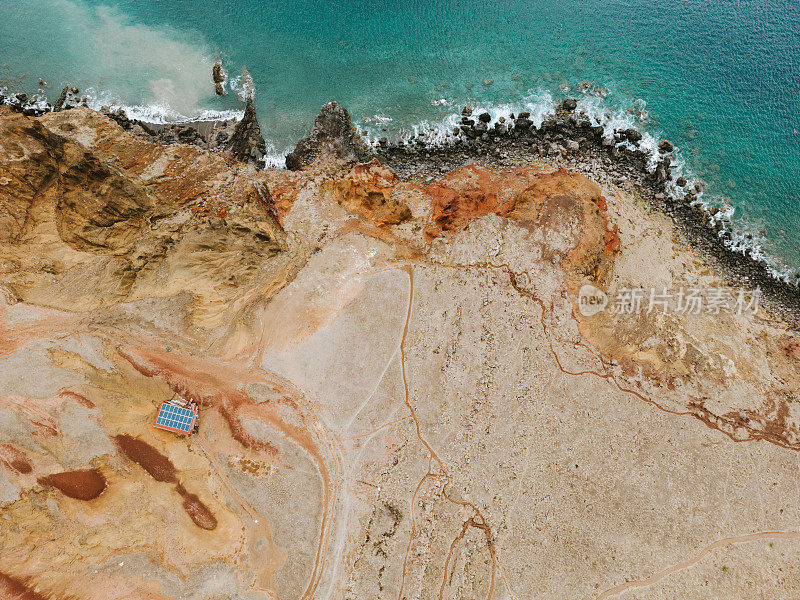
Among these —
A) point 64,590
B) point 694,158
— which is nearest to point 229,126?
point 64,590

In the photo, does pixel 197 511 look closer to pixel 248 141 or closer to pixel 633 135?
pixel 248 141

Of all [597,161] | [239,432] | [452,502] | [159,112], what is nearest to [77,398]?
[239,432]

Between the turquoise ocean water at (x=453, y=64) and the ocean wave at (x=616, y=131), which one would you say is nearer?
the ocean wave at (x=616, y=131)

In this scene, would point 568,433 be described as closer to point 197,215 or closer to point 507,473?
point 507,473

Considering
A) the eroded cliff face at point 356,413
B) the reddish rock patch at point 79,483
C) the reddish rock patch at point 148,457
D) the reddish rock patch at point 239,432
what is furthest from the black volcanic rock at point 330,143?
the reddish rock patch at point 79,483

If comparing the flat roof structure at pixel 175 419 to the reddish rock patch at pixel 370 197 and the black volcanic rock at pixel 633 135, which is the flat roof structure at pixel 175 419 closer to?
the reddish rock patch at pixel 370 197

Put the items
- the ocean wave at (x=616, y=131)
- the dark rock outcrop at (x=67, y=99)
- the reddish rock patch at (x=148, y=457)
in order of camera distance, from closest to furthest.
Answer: the reddish rock patch at (x=148, y=457) < the ocean wave at (x=616, y=131) < the dark rock outcrop at (x=67, y=99)

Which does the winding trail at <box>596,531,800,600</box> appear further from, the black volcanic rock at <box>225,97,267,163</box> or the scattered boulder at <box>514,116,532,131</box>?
the black volcanic rock at <box>225,97,267,163</box>
